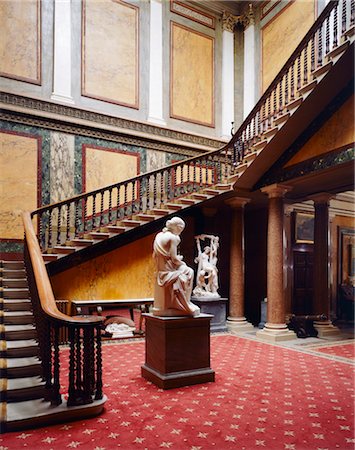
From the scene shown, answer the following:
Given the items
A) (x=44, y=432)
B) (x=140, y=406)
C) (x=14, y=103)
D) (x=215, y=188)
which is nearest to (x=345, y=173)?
(x=215, y=188)

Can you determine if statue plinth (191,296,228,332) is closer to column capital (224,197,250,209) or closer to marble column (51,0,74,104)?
column capital (224,197,250,209)

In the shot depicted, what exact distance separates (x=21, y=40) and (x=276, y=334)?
8316 mm

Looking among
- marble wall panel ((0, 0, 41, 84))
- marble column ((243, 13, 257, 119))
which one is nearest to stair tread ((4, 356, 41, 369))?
marble wall panel ((0, 0, 41, 84))

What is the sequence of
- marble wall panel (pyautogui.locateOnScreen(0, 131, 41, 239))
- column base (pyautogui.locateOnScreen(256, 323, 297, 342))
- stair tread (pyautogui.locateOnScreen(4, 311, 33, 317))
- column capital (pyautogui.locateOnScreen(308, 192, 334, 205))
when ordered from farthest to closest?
column capital (pyautogui.locateOnScreen(308, 192, 334, 205))
marble wall panel (pyautogui.locateOnScreen(0, 131, 41, 239))
column base (pyautogui.locateOnScreen(256, 323, 297, 342))
stair tread (pyautogui.locateOnScreen(4, 311, 33, 317))

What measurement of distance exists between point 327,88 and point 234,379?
4581 millimetres

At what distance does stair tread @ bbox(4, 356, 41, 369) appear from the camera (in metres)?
3.96

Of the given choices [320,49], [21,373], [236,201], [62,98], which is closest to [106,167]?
[62,98]

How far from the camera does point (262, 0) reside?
38.8 feet

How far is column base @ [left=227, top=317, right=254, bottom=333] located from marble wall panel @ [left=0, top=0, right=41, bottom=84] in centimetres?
696

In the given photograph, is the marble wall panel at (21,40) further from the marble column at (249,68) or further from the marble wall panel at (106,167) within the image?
the marble column at (249,68)

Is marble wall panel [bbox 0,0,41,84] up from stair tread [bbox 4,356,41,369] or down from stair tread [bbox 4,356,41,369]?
up

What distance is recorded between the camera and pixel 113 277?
30.3 feet

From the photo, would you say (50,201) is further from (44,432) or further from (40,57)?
(44,432)

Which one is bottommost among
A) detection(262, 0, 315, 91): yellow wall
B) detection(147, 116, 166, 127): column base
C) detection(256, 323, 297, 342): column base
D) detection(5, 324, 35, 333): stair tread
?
detection(256, 323, 297, 342): column base
